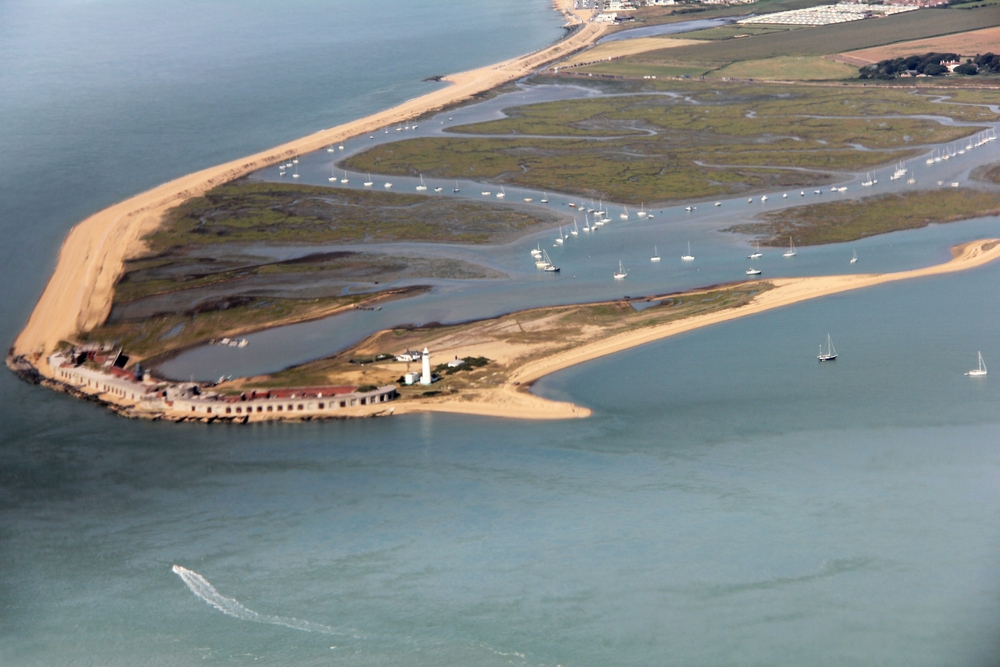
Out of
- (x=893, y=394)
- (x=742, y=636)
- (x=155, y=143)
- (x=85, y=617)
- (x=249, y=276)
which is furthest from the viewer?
(x=155, y=143)

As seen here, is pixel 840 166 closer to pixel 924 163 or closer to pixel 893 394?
pixel 924 163

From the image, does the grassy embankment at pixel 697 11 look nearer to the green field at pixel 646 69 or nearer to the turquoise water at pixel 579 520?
the green field at pixel 646 69

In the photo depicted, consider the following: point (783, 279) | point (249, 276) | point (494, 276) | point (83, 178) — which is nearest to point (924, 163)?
point (783, 279)

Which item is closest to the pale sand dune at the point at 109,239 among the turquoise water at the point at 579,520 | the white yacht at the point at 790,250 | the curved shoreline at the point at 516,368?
the curved shoreline at the point at 516,368

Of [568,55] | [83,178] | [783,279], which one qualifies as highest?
[568,55]

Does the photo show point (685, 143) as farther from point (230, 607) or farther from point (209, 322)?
point (230, 607)

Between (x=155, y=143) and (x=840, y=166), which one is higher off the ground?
(x=155, y=143)
